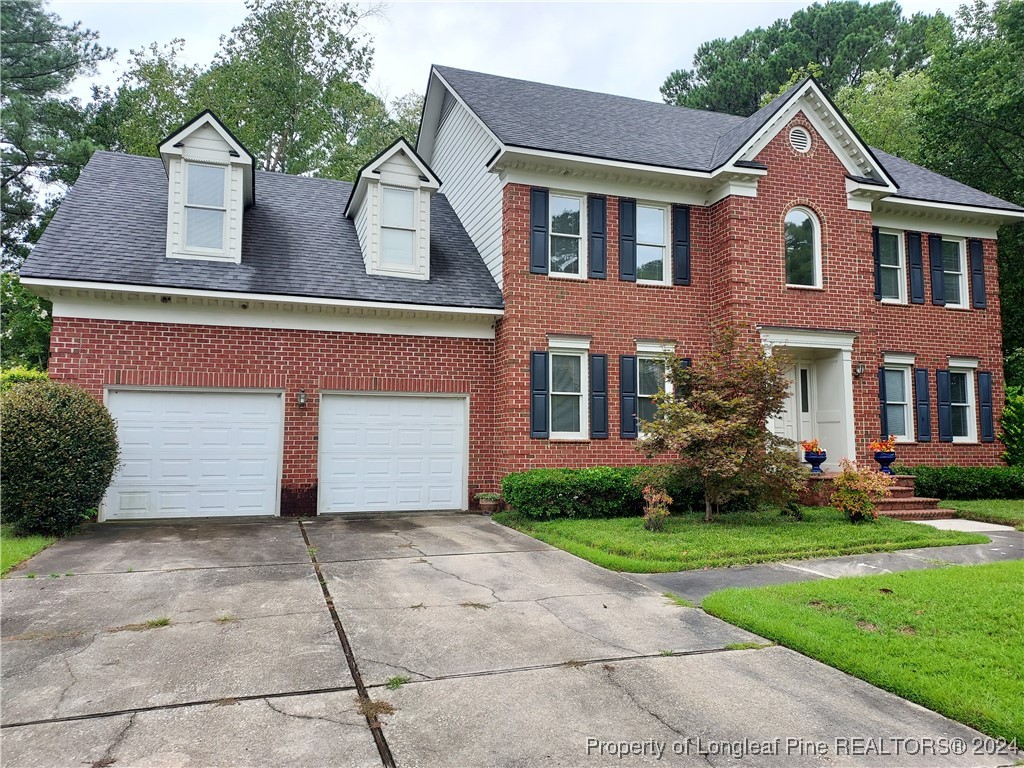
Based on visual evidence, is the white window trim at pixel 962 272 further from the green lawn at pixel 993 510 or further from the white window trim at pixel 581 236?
the white window trim at pixel 581 236

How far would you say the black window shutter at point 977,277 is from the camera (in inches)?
600

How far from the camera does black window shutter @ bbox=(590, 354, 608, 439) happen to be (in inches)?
486

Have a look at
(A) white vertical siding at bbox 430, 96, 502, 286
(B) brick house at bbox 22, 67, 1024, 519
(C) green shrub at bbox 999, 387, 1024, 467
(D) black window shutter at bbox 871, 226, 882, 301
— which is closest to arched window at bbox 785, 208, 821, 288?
(B) brick house at bbox 22, 67, 1024, 519

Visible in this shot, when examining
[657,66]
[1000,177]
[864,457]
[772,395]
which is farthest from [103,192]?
[657,66]

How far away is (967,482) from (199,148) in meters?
16.4

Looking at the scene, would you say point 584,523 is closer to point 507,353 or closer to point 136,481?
point 507,353

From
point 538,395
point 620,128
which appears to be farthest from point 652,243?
point 538,395

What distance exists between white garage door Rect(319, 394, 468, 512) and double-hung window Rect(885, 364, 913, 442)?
9255 mm

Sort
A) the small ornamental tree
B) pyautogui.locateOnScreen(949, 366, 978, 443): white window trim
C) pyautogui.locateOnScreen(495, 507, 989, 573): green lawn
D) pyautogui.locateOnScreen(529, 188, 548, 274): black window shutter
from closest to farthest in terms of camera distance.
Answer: pyautogui.locateOnScreen(495, 507, 989, 573): green lawn
the small ornamental tree
pyautogui.locateOnScreen(529, 188, 548, 274): black window shutter
pyautogui.locateOnScreen(949, 366, 978, 443): white window trim

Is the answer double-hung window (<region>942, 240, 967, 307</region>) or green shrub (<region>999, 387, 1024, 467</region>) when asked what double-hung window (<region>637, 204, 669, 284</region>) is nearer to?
double-hung window (<region>942, 240, 967, 307</region>)

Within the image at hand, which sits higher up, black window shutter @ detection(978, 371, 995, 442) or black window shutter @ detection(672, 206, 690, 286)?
black window shutter @ detection(672, 206, 690, 286)

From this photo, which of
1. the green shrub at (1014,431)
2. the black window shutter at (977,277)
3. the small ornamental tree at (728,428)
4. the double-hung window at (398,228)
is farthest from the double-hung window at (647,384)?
the green shrub at (1014,431)

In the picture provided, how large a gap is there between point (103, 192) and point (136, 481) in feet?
19.6

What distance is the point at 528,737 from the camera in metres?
3.40
